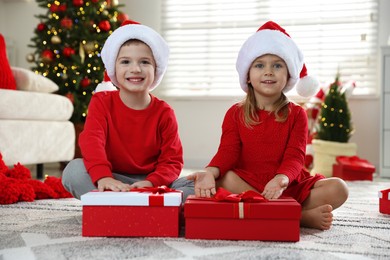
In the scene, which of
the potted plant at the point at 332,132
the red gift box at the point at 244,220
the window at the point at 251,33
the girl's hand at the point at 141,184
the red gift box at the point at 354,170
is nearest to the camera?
the red gift box at the point at 244,220

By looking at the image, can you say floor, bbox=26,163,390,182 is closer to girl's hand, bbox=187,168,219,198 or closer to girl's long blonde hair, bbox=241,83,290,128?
girl's long blonde hair, bbox=241,83,290,128

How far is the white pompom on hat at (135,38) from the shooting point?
5.24 feet

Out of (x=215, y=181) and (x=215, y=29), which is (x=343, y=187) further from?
(x=215, y=29)

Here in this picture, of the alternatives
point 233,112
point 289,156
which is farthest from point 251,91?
point 289,156

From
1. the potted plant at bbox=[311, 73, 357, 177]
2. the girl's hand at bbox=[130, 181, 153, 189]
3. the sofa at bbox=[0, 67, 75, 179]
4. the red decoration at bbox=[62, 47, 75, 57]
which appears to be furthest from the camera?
the red decoration at bbox=[62, 47, 75, 57]

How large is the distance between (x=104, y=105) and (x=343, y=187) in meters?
0.80

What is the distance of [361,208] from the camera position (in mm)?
1848

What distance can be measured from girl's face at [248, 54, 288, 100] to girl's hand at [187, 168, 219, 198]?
338 millimetres

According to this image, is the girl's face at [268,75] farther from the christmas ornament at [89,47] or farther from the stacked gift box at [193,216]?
the christmas ornament at [89,47]

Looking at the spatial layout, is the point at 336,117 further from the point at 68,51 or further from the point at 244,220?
the point at 244,220

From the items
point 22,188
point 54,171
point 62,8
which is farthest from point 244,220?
point 62,8

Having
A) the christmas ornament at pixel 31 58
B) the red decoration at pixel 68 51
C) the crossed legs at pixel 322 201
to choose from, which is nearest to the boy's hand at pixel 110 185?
the crossed legs at pixel 322 201

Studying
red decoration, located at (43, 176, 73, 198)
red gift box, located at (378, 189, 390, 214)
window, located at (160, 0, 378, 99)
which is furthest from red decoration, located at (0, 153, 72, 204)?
window, located at (160, 0, 378, 99)

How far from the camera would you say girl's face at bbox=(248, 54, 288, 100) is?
1.54 metres
